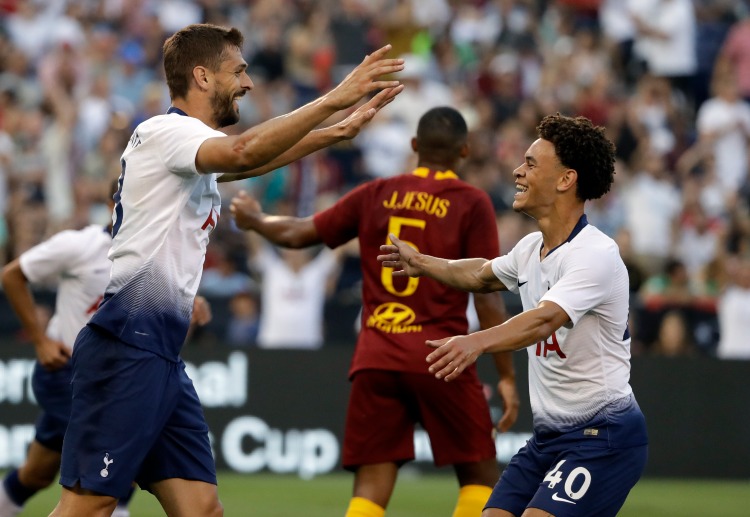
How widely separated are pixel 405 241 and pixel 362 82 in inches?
86.2

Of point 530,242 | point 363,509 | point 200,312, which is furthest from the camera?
point 363,509

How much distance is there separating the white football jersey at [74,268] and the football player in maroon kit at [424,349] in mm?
1807

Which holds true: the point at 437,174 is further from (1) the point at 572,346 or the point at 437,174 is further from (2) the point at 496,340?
(2) the point at 496,340

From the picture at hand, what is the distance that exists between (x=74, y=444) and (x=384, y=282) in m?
2.39

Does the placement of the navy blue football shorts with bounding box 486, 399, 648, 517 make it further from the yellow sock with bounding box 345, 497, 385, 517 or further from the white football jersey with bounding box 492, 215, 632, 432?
the yellow sock with bounding box 345, 497, 385, 517

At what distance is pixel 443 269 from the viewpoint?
6.67 m

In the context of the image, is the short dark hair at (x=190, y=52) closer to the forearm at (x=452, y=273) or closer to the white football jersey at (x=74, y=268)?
the forearm at (x=452, y=273)

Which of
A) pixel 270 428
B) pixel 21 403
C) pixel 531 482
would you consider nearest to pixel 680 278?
pixel 270 428

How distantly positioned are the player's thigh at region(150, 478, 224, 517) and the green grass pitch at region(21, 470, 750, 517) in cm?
448

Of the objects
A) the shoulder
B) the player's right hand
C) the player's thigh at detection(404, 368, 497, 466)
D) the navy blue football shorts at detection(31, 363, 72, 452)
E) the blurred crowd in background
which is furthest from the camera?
the blurred crowd in background

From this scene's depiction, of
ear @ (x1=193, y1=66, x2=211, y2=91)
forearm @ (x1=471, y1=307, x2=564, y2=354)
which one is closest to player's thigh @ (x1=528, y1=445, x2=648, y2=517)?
forearm @ (x1=471, y1=307, x2=564, y2=354)

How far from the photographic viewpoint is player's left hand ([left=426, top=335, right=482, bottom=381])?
552 cm

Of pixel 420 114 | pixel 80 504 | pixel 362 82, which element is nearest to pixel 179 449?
pixel 80 504

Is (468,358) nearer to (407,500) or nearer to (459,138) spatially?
(459,138)
